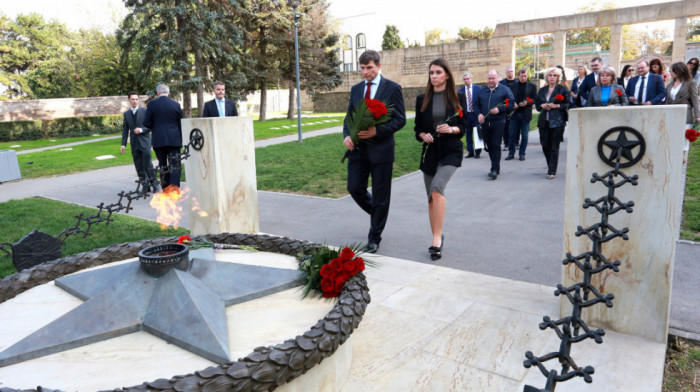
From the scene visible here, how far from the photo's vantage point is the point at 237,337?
9.48 ft

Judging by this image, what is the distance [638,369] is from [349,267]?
6.08 feet

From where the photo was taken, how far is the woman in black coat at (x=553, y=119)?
966 centimetres

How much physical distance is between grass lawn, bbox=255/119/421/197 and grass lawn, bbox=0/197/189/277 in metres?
3.00

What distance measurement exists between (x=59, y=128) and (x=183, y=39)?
38.2 feet

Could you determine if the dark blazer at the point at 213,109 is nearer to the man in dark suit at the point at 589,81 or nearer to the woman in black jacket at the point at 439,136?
the woman in black jacket at the point at 439,136

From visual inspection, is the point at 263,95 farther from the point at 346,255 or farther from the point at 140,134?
the point at 346,255

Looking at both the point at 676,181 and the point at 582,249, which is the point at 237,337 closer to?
the point at 582,249

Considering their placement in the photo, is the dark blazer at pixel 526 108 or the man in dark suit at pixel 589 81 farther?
the dark blazer at pixel 526 108

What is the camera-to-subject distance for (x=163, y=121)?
8922mm

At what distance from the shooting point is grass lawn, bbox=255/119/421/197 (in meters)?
9.88

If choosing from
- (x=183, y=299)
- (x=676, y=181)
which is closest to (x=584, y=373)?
(x=183, y=299)

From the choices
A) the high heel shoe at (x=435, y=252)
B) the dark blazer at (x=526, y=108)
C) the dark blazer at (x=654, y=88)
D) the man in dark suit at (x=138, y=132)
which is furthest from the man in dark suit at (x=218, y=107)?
the dark blazer at (x=654, y=88)

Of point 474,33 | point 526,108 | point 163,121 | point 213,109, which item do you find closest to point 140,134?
point 163,121

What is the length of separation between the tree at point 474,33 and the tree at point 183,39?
53882 millimetres
